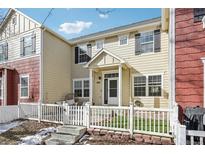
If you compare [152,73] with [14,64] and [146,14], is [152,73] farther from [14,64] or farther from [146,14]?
[14,64]

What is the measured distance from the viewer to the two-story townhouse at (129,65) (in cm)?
782

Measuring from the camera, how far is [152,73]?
26.2ft

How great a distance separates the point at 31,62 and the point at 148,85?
4994 millimetres

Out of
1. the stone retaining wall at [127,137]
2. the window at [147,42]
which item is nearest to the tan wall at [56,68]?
the window at [147,42]

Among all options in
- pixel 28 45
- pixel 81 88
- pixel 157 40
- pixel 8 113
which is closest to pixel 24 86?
pixel 28 45

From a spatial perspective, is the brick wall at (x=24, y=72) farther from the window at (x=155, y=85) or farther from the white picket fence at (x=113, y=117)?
the window at (x=155, y=85)

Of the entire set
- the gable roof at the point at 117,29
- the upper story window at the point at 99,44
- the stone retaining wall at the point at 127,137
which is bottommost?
the stone retaining wall at the point at 127,137

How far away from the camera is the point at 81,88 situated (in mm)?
10000

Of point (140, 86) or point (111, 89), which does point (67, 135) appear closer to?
point (140, 86)

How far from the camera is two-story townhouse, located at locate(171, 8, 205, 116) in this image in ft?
14.4
